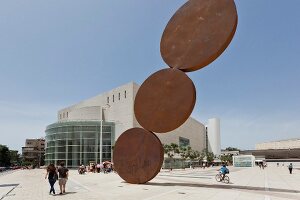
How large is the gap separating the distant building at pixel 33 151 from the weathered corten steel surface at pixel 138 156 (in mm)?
119321

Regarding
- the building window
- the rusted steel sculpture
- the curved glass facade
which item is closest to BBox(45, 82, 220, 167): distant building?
the curved glass facade

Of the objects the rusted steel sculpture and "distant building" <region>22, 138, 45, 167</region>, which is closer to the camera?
the rusted steel sculpture

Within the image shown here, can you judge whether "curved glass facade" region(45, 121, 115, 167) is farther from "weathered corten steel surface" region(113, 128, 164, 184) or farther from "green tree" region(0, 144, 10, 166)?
"green tree" region(0, 144, 10, 166)

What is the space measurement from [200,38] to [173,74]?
2.21 metres

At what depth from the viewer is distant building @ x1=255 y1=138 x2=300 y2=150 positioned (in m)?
105

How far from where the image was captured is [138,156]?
55.9 feet

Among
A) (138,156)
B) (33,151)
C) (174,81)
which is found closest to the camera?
(174,81)

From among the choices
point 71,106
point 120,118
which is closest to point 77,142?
point 120,118

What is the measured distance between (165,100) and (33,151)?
13402 centimetres

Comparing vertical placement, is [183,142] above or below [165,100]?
below

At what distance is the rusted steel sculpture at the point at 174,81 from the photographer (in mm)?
15219

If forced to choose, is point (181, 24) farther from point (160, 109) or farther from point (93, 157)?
point (93, 157)

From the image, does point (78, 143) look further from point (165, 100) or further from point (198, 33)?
point (198, 33)

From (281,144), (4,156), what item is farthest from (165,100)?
(281,144)
